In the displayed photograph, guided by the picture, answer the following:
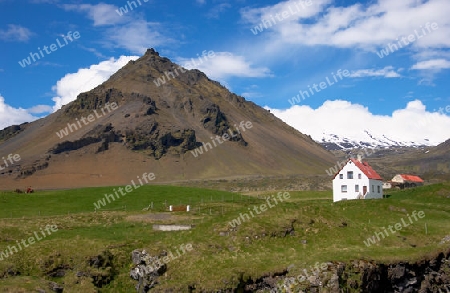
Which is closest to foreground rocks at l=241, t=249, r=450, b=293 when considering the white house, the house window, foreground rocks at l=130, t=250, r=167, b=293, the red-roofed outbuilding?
foreground rocks at l=130, t=250, r=167, b=293

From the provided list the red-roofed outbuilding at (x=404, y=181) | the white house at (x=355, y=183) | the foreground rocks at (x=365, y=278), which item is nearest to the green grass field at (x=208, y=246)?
the foreground rocks at (x=365, y=278)

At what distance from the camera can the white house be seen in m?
82.7

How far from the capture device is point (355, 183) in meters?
83.9

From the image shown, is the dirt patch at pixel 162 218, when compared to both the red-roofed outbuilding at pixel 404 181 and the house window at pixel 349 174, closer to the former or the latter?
the house window at pixel 349 174

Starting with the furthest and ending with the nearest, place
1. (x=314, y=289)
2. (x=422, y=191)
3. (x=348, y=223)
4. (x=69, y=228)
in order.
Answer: (x=422, y=191) < (x=69, y=228) < (x=348, y=223) < (x=314, y=289)

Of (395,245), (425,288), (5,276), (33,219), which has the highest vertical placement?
(33,219)

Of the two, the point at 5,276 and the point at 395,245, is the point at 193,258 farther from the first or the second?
the point at 395,245

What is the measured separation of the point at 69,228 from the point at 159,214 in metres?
13.8

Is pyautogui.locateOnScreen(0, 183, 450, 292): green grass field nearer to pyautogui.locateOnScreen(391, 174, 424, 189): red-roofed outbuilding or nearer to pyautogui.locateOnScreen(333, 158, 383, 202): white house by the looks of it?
pyautogui.locateOnScreen(333, 158, 383, 202): white house

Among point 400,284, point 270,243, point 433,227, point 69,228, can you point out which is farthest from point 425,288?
point 69,228

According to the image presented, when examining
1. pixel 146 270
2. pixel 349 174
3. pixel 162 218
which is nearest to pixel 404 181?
pixel 349 174

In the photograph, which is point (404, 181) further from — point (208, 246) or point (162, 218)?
point (208, 246)

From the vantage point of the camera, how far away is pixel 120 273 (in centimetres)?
3569

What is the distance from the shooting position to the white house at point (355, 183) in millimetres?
82688
